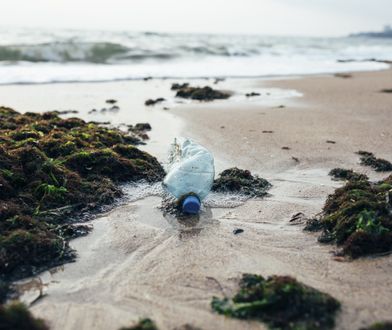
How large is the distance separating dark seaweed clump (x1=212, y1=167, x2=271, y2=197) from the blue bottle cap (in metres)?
0.71

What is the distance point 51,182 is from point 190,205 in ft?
4.60

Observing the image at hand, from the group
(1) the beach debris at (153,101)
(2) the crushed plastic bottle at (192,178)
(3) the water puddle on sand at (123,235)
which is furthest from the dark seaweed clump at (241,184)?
(1) the beach debris at (153,101)

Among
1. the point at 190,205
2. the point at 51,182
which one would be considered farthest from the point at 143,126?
the point at 190,205

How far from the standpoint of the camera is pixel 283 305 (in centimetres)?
279

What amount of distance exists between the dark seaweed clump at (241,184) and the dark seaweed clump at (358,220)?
2.74 ft

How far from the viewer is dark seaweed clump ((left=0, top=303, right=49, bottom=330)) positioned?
2602 mm

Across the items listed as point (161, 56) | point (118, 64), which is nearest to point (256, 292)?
point (118, 64)

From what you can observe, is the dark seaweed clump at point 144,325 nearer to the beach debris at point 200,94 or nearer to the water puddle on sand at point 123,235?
the water puddle on sand at point 123,235

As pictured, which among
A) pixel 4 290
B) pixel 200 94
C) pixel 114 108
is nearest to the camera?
pixel 4 290

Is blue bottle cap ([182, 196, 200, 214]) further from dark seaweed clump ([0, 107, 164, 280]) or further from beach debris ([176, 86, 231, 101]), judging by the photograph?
beach debris ([176, 86, 231, 101])

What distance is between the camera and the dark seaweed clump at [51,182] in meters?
3.47

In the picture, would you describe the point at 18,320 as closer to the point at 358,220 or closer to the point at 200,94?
the point at 358,220

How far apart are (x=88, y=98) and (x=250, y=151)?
592 centimetres

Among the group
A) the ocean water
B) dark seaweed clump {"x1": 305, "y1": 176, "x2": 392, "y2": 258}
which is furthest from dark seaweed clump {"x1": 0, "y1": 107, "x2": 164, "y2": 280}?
the ocean water
